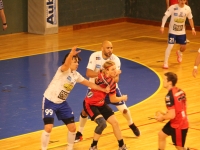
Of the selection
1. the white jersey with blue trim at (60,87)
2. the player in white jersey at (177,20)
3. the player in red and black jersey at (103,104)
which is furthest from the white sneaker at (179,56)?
the white jersey with blue trim at (60,87)

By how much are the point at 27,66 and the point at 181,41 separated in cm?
439

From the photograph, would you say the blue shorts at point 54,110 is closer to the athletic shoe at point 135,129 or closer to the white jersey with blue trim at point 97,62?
the white jersey with blue trim at point 97,62

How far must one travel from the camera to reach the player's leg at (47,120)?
940 centimetres

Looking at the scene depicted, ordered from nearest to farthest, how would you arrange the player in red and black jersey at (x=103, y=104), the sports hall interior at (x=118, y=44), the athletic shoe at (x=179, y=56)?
the player in red and black jersey at (x=103, y=104), the sports hall interior at (x=118, y=44), the athletic shoe at (x=179, y=56)

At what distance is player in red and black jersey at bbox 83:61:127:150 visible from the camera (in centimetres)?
965

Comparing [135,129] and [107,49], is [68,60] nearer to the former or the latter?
[107,49]

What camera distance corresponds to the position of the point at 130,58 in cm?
1753

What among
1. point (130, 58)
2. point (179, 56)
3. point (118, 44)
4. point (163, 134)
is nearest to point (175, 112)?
point (163, 134)

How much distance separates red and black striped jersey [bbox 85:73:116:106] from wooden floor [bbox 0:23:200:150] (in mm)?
940

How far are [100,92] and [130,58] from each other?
25.7 feet

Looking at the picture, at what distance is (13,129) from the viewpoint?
11.2m

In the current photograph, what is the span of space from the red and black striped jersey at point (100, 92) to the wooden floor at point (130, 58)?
94 cm

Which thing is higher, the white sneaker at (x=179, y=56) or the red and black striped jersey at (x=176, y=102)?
the red and black striped jersey at (x=176, y=102)

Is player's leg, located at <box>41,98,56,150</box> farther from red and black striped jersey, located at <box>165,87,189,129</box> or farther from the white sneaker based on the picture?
the white sneaker
